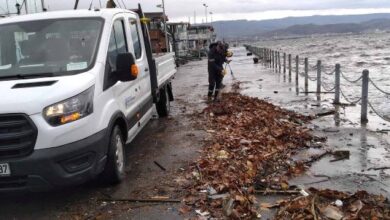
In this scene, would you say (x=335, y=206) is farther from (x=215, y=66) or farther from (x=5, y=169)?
(x=215, y=66)

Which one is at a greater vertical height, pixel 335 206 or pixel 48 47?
pixel 48 47

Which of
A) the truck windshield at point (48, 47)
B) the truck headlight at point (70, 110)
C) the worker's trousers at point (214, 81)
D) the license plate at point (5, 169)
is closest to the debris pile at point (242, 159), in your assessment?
the truck headlight at point (70, 110)

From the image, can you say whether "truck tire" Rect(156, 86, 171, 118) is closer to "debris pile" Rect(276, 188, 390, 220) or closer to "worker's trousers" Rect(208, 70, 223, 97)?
"worker's trousers" Rect(208, 70, 223, 97)

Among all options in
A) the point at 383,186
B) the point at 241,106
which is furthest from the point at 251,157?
the point at 241,106

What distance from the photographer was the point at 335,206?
195 inches

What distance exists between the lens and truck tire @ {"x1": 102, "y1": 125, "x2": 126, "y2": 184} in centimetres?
571

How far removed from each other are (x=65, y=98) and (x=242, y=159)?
3.08 m

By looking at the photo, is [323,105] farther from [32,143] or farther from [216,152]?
[32,143]

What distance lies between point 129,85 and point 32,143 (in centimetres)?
221

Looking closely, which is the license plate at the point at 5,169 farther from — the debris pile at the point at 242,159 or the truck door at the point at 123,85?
the debris pile at the point at 242,159

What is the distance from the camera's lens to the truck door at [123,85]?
614 centimetres

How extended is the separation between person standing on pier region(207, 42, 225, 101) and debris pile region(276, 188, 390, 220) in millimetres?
9275

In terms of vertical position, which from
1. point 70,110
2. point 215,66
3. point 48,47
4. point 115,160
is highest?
point 48,47

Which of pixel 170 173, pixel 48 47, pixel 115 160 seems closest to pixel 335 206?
pixel 170 173
